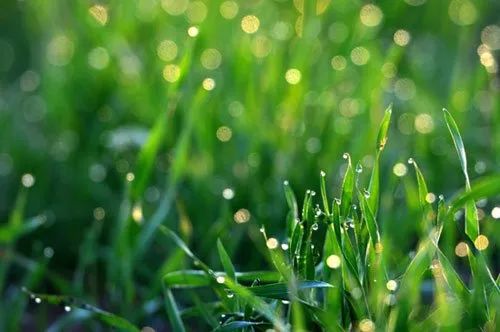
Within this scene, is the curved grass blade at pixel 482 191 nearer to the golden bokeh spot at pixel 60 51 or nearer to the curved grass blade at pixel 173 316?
the curved grass blade at pixel 173 316

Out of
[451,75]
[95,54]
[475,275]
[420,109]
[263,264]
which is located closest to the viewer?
[475,275]

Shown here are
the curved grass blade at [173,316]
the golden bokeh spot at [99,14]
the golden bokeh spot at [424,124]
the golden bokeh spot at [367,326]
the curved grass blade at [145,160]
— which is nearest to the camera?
the golden bokeh spot at [367,326]

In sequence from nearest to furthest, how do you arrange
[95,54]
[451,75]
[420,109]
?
[420,109], [95,54], [451,75]

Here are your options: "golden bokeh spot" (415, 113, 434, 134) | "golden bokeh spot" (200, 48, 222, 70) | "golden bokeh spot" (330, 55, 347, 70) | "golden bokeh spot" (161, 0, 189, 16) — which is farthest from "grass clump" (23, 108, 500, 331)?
"golden bokeh spot" (161, 0, 189, 16)

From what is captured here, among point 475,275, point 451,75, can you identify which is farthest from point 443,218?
point 451,75

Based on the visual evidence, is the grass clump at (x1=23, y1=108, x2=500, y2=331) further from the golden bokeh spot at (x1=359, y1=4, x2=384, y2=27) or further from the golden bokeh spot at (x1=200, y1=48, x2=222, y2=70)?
the golden bokeh spot at (x1=359, y1=4, x2=384, y2=27)

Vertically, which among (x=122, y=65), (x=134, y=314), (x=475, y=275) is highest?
(x=122, y=65)

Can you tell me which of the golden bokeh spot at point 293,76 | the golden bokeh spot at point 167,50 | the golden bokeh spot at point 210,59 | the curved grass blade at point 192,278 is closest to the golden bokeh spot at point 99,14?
the golden bokeh spot at point 167,50

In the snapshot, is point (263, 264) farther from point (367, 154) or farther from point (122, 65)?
point (122, 65)
